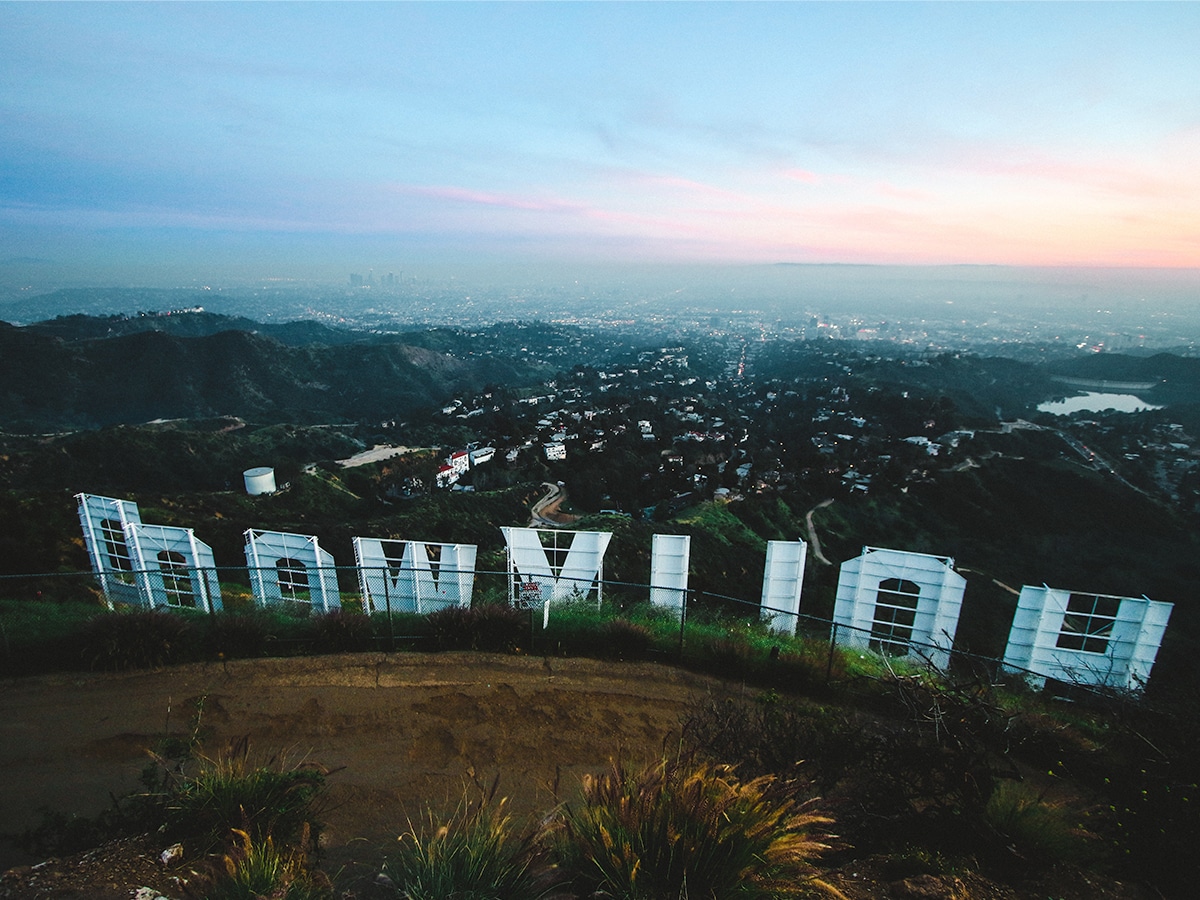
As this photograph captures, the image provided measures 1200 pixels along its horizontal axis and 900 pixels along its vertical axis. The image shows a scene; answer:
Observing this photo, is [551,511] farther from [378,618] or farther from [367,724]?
[367,724]

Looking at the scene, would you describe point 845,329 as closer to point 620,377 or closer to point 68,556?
point 620,377

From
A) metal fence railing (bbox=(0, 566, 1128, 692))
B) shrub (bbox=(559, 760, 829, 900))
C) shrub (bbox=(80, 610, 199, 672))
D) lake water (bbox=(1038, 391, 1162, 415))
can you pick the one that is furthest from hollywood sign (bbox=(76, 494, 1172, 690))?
lake water (bbox=(1038, 391, 1162, 415))

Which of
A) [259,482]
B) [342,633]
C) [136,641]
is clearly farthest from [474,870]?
[259,482]

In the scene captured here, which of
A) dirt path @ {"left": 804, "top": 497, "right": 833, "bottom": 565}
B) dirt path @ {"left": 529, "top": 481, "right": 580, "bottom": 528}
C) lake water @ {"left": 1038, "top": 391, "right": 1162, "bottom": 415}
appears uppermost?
dirt path @ {"left": 804, "top": 497, "right": 833, "bottom": 565}

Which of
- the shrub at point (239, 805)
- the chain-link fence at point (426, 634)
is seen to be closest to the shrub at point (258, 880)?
the shrub at point (239, 805)

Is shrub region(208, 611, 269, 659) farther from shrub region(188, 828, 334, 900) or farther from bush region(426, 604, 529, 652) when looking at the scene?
shrub region(188, 828, 334, 900)

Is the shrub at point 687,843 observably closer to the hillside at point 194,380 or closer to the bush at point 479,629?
the bush at point 479,629

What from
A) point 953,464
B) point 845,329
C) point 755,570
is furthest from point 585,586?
point 845,329
